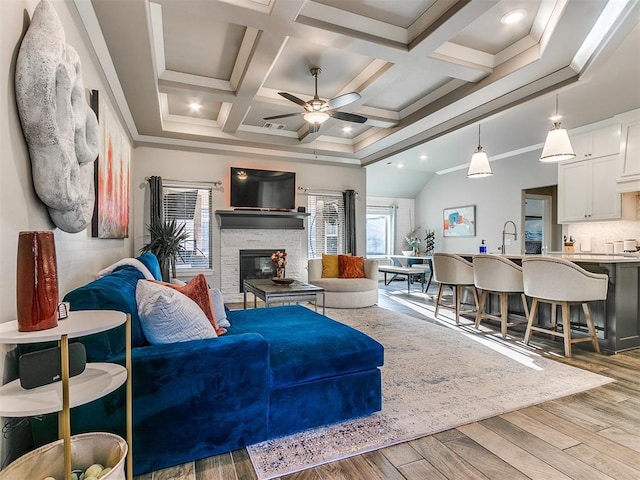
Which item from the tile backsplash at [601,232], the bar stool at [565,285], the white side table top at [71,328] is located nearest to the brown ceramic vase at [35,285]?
the white side table top at [71,328]

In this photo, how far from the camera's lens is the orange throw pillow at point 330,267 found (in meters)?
5.88

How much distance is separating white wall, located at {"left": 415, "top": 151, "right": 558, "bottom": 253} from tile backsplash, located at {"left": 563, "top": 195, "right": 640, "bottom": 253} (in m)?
0.96

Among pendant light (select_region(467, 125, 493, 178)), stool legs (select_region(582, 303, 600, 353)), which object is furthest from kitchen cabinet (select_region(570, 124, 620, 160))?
stool legs (select_region(582, 303, 600, 353))

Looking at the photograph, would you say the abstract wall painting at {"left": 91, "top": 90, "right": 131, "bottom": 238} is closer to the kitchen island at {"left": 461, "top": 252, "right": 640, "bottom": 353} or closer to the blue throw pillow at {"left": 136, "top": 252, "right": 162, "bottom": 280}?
the blue throw pillow at {"left": 136, "top": 252, "right": 162, "bottom": 280}

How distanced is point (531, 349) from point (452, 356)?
0.92m

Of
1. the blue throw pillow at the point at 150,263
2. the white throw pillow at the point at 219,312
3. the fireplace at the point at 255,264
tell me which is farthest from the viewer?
the fireplace at the point at 255,264

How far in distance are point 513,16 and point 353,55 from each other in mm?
1429

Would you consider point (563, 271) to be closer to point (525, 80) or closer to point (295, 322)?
point (525, 80)

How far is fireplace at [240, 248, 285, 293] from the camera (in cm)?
626

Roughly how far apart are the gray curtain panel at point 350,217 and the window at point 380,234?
125 inches

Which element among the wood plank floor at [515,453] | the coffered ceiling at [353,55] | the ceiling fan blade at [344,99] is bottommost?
the wood plank floor at [515,453]

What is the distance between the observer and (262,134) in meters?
5.73

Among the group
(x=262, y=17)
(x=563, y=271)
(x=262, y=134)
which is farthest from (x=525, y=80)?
(x=262, y=134)

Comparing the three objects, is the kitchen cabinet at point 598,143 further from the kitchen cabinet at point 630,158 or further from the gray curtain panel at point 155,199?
the gray curtain panel at point 155,199
